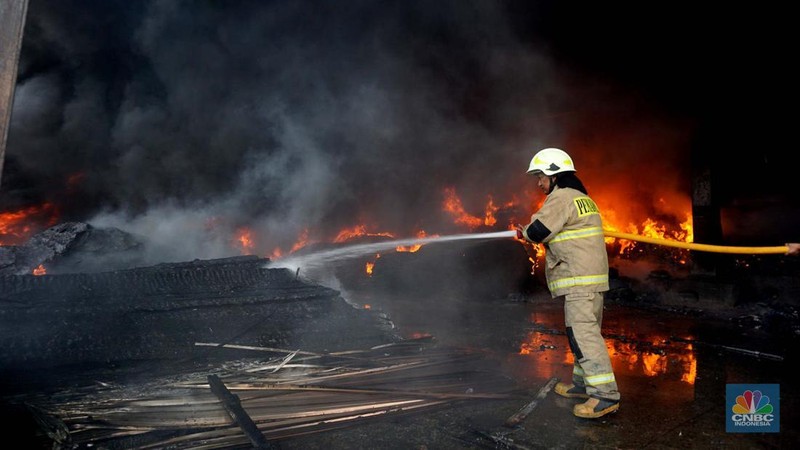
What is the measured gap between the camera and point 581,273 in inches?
141

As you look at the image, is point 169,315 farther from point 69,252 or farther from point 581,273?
point 581,273

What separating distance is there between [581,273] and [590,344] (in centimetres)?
55

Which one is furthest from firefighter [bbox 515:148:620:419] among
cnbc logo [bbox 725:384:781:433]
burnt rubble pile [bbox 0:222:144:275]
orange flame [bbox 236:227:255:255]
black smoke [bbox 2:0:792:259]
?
orange flame [bbox 236:227:255:255]

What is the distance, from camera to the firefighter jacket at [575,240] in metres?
3.59


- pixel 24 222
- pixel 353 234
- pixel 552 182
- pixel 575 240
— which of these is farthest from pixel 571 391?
pixel 24 222

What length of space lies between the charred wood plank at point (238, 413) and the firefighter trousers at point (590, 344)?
93.6 inches

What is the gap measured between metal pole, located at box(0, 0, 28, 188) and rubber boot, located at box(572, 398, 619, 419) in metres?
3.73

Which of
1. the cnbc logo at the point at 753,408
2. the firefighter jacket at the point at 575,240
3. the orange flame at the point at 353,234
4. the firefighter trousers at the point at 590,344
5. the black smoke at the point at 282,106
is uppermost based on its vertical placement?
the black smoke at the point at 282,106

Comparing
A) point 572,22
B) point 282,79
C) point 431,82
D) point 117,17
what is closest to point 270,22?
point 282,79

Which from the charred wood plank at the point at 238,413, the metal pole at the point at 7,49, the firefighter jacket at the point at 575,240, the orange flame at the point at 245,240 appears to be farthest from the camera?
the orange flame at the point at 245,240

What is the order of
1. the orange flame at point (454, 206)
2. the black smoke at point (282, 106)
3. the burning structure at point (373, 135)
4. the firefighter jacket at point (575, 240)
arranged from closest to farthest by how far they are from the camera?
the firefighter jacket at point (575, 240) → the burning structure at point (373, 135) → the black smoke at point (282, 106) → the orange flame at point (454, 206)

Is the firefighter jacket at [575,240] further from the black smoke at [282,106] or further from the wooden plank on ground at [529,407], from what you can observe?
the black smoke at [282,106]

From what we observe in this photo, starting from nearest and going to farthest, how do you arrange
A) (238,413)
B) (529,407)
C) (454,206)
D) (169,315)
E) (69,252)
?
(238,413) < (529,407) < (169,315) < (69,252) < (454,206)

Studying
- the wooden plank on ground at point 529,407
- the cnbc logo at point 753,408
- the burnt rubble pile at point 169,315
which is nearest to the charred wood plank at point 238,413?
the burnt rubble pile at point 169,315
